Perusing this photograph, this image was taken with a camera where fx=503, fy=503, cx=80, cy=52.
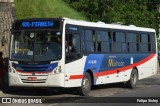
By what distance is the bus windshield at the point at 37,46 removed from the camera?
57.2 feet

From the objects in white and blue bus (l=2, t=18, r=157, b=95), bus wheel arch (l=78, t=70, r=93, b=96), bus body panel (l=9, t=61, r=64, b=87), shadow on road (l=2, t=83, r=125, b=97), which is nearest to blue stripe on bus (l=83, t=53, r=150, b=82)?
white and blue bus (l=2, t=18, r=157, b=95)

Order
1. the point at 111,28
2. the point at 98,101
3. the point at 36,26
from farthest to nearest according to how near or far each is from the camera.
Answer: the point at 111,28 → the point at 36,26 → the point at 98,101

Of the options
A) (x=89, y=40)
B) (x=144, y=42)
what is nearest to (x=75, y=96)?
(x=89, y=40)

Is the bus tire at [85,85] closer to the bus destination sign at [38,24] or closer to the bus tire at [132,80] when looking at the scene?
the bus destination sign at [38,24]

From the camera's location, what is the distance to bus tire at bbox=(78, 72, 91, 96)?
60.3 ft

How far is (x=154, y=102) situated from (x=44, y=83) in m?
4.40

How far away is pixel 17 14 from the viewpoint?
104 feet

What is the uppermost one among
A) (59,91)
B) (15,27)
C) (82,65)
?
(15,27)

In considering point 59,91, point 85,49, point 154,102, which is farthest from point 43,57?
point 154,102

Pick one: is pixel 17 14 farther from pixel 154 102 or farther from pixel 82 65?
pixel 154 102

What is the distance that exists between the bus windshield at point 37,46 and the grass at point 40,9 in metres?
13.6

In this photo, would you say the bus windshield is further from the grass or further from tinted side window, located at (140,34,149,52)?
the grass

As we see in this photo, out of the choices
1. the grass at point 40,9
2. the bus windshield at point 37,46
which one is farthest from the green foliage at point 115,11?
the bus windshield at point 37,46

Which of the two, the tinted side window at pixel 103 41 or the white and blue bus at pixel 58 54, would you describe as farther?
the tinted side window at pixel 103 41
